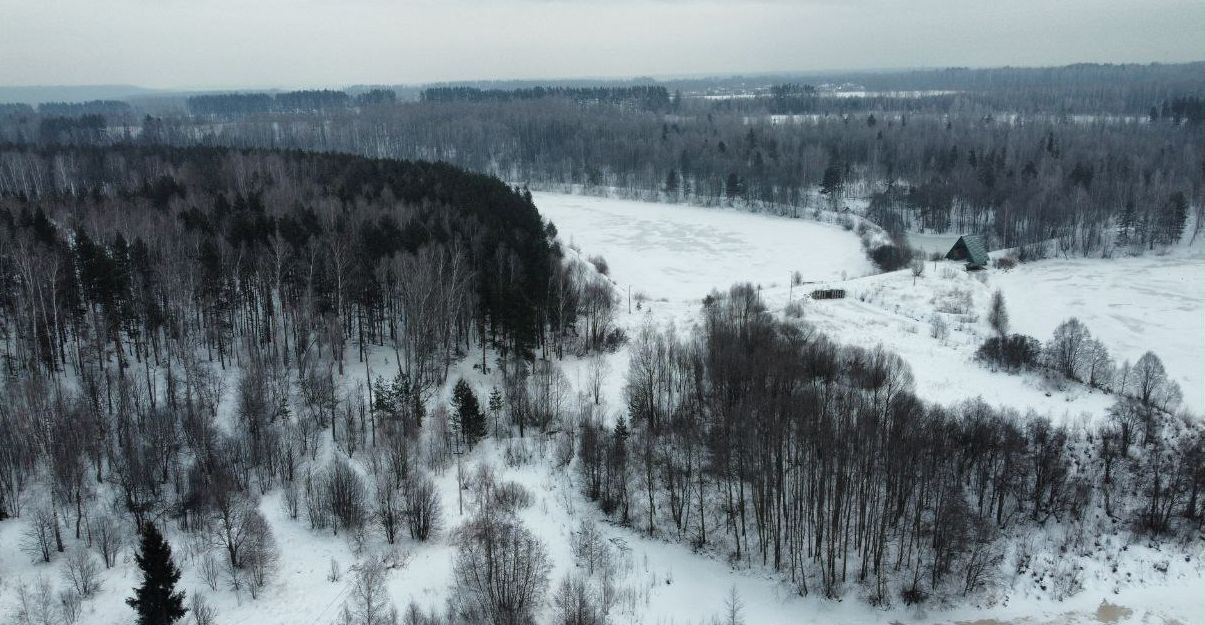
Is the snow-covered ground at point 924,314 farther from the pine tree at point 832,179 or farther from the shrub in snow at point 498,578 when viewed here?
the pine tree at point 832,179

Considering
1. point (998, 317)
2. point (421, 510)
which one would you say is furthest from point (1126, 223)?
point (421, 510)

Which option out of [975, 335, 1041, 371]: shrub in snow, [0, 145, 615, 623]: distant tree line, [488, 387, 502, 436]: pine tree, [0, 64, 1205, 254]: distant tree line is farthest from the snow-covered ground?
[0, 64, 1205, 254]: distant tree line

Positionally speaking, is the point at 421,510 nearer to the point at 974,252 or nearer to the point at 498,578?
the point at 498,578

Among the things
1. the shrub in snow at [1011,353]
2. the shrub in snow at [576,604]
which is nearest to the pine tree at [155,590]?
the shrub in snow at [576,604]

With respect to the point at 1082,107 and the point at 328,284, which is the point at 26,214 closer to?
the point at 328,284

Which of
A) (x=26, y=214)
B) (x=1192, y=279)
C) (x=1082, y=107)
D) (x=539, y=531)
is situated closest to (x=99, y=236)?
(x=26, y=214)

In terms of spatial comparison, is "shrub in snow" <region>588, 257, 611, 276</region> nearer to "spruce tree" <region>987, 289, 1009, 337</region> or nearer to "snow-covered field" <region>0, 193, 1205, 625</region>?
"snow-covered field" <region>0, 193, 1205, 625</region>
